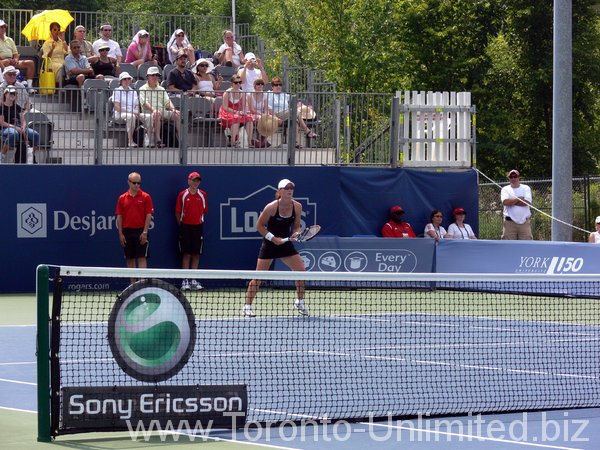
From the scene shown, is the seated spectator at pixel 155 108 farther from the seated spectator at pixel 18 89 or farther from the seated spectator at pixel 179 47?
the seated spectator at pixel 179 47

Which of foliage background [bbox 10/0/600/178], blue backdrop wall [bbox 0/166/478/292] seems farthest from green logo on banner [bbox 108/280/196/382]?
foliage background [bbox 10/0/600/178]

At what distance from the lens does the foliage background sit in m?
41.6

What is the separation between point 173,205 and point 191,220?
69cm

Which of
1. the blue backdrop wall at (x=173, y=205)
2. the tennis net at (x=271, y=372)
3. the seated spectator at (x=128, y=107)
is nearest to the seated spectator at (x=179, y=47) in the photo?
the seated spectator at (x=128, y=107)

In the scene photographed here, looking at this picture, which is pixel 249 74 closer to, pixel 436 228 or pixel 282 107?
pixel 282 107

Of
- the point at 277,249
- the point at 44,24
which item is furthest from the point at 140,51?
the point at 277,249

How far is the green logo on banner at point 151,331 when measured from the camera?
8.32 m

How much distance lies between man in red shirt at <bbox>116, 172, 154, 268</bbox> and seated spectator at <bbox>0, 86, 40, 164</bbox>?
76.1 inches

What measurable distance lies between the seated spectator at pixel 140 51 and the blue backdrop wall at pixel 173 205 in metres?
3.90

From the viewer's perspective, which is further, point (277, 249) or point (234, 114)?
point (234, 114)

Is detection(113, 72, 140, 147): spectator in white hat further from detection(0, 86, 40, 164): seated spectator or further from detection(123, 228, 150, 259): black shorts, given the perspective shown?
detection(123, 228, 150, 259): black shorts

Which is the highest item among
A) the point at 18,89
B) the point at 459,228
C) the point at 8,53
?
the point at 8,53

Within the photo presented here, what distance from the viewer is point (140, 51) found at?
23828 mm

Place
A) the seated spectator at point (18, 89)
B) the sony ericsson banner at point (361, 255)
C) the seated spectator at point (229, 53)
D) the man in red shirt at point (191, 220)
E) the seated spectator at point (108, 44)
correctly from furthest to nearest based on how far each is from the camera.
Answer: the seated spectator at point (229, 53) < the seated spectator at point (108, 44) < the sony ericsson banner at point (361, 255) < the man in red shirt at point (191, 220) < the seated spectator at point (18, 89)
